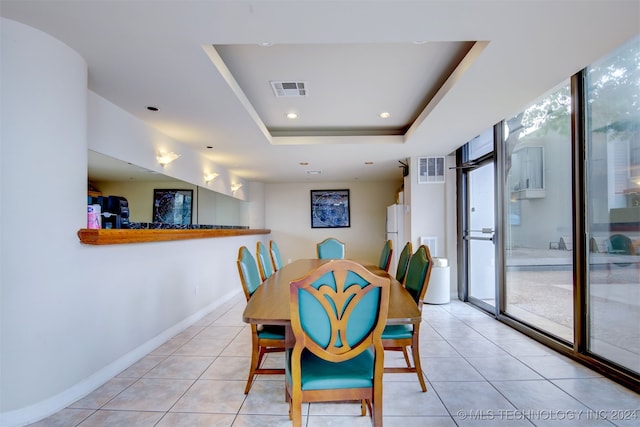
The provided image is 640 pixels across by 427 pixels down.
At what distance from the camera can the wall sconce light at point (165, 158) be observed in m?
3.60

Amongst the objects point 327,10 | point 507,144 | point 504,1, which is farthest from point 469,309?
point 327,10

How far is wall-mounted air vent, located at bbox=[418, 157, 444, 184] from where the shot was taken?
5031 millimetres

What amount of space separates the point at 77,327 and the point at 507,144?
181 inches

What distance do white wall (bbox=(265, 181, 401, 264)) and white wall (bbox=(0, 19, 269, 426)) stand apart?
537 centimetres

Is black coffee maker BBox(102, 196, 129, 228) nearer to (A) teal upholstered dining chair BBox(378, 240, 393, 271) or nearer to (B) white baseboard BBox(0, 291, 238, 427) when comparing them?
(B) white baseboard BBox(0, 291, 238, 427)

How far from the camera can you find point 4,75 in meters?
1.82

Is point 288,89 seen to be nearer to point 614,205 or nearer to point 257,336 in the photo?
point 257,336

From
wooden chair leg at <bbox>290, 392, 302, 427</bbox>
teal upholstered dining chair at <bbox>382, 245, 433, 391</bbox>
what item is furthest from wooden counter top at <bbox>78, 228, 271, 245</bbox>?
teal upholstered dining chair at <bbox>382, 245, 433, 391</bbox>

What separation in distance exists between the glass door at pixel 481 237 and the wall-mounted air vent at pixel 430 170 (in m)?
0.42

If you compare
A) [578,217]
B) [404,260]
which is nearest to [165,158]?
[404,260]

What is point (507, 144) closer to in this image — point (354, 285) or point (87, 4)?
point (354, 285)

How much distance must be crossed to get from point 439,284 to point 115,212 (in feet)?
13.7

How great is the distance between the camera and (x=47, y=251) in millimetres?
1940

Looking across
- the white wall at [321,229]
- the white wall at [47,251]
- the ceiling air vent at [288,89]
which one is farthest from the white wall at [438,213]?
the white wall at [47,251]
